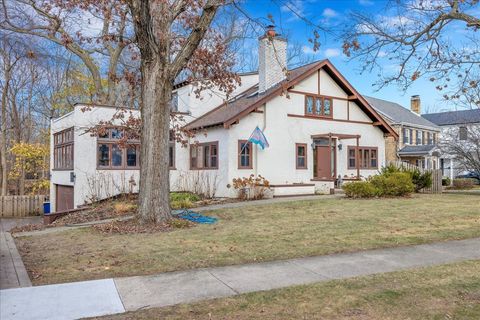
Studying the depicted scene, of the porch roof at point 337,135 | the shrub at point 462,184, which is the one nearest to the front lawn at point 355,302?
the porch roof at point 337,135

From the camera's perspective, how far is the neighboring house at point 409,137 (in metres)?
34.0

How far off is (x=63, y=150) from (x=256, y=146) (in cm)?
1082

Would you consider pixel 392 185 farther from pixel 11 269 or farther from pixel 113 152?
pixel 11 269

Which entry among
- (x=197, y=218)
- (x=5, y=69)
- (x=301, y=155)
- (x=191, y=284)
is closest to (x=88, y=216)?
(x=197, y=218)

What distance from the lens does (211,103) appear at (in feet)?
76.0

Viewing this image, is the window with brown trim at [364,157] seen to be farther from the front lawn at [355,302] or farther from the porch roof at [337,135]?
the front lawn at [355,302]

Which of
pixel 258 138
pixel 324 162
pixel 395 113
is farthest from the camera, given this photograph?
pixel 395 113

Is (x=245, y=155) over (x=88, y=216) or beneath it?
over

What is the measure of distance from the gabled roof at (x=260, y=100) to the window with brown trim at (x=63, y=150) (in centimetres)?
621

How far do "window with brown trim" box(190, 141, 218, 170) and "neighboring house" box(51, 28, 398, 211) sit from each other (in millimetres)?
53

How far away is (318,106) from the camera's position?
21953 mm

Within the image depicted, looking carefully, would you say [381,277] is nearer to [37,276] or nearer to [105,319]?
[105,319]

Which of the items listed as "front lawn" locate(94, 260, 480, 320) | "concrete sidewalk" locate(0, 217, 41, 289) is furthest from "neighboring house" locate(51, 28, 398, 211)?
"front lawn" locate(94, 260, 480, 320)

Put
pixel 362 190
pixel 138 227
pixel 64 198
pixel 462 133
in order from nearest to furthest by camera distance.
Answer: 1. pixel 138 227
2. pixel 362 190
3. pixel 64 198
4. pixel 462 133
